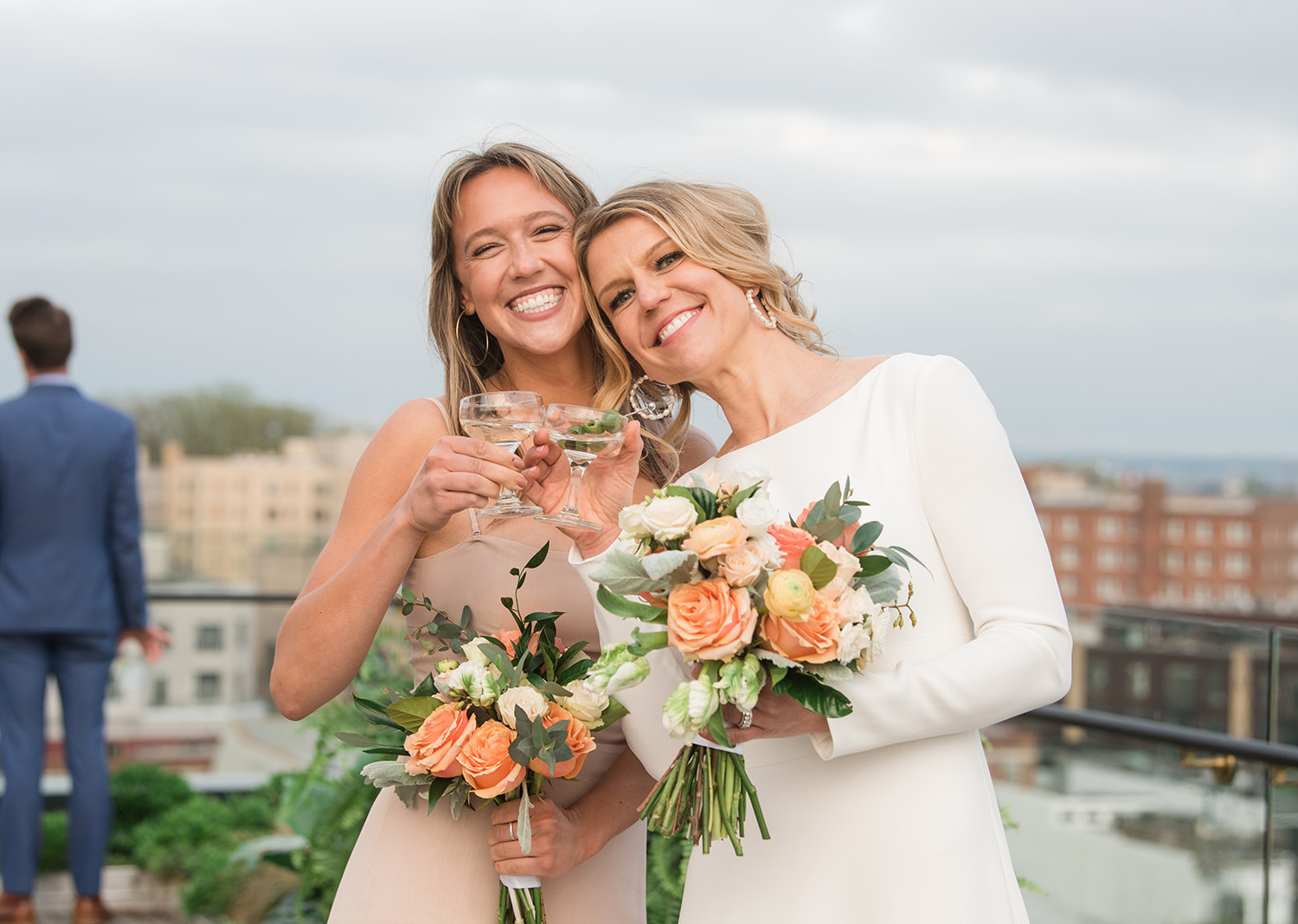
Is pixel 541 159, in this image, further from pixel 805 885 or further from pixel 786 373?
pixel 805 885

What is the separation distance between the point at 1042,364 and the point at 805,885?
50623 millimetres

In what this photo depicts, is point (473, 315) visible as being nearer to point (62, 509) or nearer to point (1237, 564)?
point (62, 509)

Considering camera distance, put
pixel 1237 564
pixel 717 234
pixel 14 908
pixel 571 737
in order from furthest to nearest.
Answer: pixel 1237 564, pixel 14 908, pixel 717 234, pixel 571 737

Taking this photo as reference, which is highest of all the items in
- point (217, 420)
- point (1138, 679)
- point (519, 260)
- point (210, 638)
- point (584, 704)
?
point (519, 260)

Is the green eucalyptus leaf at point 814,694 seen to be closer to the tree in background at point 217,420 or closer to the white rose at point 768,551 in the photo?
the white rose at point 768,551

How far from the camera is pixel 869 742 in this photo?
1.56m

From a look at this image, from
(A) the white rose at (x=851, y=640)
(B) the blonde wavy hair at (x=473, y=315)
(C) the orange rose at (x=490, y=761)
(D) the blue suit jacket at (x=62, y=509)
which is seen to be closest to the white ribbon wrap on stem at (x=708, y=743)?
(A) the white rose at (x=851, y=640)

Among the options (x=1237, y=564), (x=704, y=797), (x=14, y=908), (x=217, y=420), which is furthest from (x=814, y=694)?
(x=1237, y=564)

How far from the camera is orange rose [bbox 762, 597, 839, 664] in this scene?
140 centimetres

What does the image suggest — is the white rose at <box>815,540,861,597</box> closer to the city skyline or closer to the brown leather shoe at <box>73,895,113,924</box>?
the brown leather shoe at <box>73,895,113,924</box>

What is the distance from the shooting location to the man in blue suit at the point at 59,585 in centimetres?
470

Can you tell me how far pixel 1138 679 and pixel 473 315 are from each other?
9.80 ft

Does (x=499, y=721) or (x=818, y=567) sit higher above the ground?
(x=818, y=567)

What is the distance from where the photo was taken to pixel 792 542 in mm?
1475
